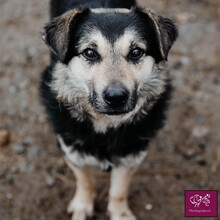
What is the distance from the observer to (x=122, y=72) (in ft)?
9.76

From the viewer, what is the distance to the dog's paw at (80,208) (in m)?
3.93

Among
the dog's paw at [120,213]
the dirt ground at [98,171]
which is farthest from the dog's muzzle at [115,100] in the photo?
the dirt ground at [98,171]

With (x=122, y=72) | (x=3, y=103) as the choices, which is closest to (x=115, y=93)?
(x=122, y=72)

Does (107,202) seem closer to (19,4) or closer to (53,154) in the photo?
(53,154)

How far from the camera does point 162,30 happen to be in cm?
318

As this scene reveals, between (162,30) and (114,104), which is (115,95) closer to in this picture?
(114,104)

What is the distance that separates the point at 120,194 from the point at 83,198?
0.35 m

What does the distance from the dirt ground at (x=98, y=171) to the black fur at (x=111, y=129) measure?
79 centimetres

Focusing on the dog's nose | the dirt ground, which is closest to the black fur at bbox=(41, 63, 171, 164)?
the dog's nose

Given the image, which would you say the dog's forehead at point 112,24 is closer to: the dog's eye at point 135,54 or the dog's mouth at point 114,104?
the dog's eye at point 135,54

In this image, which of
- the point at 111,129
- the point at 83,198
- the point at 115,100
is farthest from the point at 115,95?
the point at 83,198

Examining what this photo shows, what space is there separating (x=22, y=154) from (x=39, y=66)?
1.24 metres

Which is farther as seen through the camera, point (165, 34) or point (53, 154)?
point (53, 154)

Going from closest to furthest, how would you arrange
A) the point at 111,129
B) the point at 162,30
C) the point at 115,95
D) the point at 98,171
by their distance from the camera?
the point at 115,95 < the point at 162,30 < the point at 111,129 < the point at 98,171
